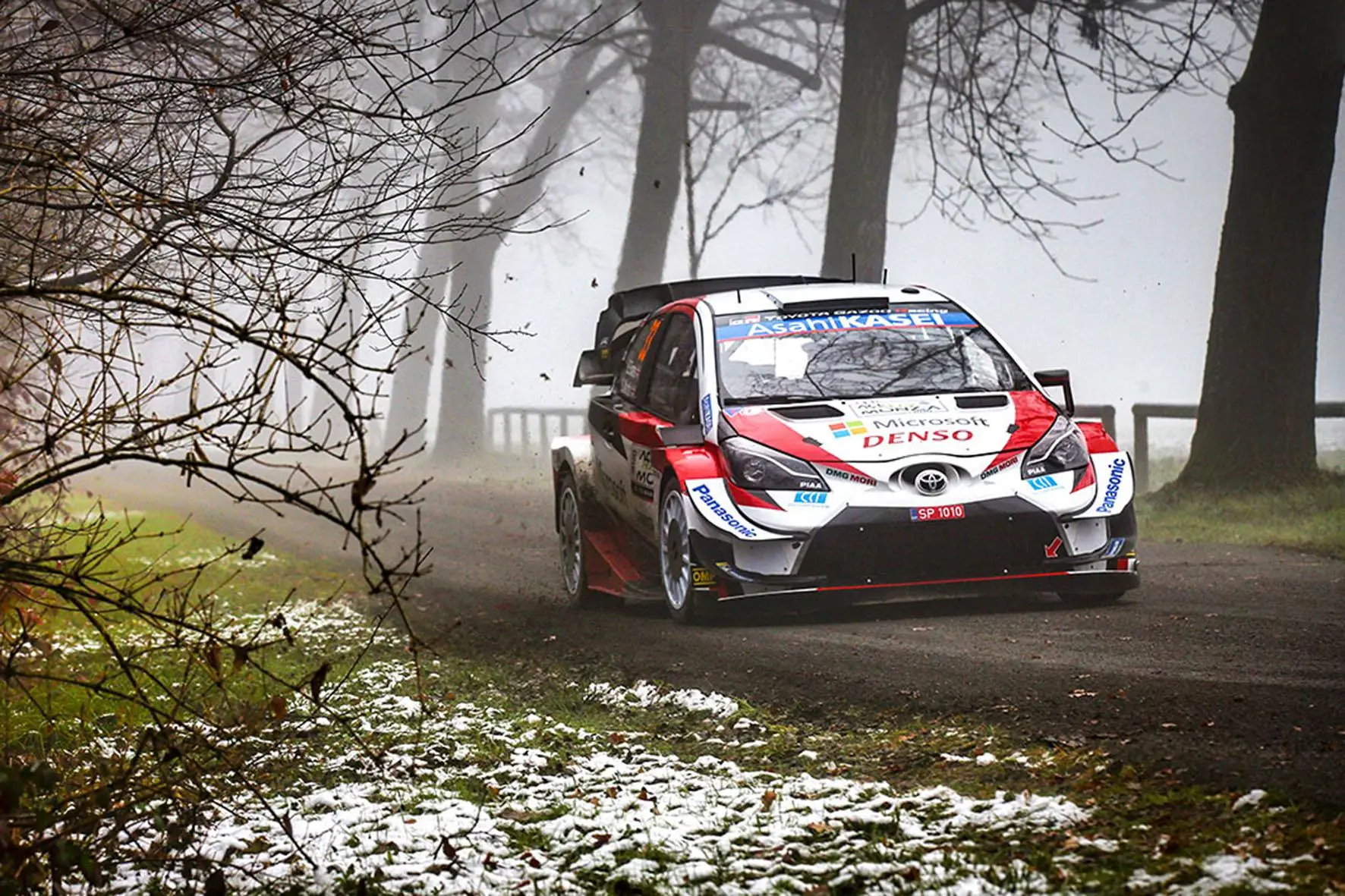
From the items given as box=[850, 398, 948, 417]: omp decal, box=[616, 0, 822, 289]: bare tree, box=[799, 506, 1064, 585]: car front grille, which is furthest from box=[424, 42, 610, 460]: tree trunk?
box=[799, 506, 1064, 585]: car front grille

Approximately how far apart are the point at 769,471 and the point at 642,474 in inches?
50.1

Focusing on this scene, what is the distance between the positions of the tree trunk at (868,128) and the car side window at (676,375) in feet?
30.1

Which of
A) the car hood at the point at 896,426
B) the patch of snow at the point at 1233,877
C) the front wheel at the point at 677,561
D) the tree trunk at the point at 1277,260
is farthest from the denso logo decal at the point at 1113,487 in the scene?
the tree trunk at the point at 1277,260

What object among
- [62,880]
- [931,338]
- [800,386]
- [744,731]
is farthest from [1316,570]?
[62,880]

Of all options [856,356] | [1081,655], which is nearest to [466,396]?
[856,356]

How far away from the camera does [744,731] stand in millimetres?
7145

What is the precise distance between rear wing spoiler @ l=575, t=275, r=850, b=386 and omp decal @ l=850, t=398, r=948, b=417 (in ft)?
9.60

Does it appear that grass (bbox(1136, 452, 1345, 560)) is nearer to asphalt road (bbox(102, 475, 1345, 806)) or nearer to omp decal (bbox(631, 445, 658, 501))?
asphalt road (bbox(102, 475, 1345, 806))

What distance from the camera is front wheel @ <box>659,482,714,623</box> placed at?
938 centimetres

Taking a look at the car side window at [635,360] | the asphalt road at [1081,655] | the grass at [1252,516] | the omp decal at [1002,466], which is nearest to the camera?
the asphalt road at [1081,655]

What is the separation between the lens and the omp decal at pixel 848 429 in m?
9.28

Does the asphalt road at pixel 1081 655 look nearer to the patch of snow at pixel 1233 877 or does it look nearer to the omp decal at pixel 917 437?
the patch of snow at pixel 1233 877

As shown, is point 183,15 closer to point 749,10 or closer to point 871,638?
point 871,638

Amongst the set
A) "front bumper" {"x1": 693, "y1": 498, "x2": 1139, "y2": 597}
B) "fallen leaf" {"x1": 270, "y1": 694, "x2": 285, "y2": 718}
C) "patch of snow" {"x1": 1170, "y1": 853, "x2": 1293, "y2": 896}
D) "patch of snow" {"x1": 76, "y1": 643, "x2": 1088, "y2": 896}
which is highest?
"front bumper" {"x1": 693, "y1": 498, "x2": 1139, "y2": 597}
